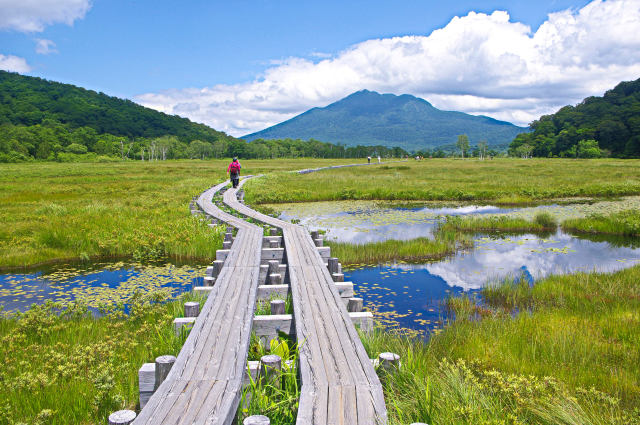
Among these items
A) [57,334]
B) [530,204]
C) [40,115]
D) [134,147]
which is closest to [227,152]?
[134,147]

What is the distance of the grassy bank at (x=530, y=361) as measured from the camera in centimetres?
371

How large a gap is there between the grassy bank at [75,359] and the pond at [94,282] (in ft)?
3.67

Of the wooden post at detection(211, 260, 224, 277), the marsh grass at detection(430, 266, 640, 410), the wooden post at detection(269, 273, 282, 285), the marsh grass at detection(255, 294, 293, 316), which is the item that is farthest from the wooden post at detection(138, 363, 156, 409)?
the wooden post at detection(211, 260, 224, 277)

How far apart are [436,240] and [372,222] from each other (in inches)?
174

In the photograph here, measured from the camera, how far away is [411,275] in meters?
10.2

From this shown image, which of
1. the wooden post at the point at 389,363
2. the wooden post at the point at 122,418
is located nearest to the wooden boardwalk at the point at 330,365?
the wooden post at the point at 389,363

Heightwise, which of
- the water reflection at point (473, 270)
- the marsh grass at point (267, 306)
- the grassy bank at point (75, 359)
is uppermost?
the marsh grass at point (267, 306)

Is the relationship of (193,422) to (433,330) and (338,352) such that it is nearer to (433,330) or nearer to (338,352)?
(338,352)

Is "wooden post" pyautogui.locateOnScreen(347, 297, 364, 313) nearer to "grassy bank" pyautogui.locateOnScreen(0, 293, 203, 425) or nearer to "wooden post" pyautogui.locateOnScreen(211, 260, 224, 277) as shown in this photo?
"grassy bank" pyautogui.locateOnScreen(0, 293, 203, 425)

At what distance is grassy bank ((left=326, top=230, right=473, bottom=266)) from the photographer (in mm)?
11516

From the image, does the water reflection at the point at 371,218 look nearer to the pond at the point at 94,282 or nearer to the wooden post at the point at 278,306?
the pond at the point at 94,282

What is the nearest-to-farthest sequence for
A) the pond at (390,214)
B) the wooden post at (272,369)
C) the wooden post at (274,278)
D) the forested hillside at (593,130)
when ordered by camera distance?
the wooden post at (272,369) → the wooden post at (274,278) → the pond at (390,214) → the forested hillside at (593,130)

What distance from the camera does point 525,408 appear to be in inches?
153

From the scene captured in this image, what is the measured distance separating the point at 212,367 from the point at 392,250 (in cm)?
877
